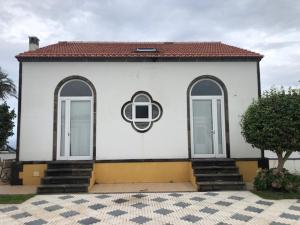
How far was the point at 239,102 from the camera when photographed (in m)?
10.7

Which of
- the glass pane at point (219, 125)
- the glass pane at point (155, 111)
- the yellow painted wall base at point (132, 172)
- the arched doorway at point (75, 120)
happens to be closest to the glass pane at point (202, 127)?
the glass pane at point (219, 125)

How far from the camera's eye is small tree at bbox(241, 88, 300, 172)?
8188 mm

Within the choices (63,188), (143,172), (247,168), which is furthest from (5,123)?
(247,168)

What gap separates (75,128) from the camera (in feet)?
34.8

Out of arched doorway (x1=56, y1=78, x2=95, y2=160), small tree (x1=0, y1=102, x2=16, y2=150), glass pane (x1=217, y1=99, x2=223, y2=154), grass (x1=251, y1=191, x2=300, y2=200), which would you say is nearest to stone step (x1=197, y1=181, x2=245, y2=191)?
grass (x1=251, y1=191, x2=300, y2=200)

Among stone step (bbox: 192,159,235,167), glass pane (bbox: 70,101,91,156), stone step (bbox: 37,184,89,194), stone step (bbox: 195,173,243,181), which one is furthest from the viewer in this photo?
glass pane (bbox: 70,101,91,156)

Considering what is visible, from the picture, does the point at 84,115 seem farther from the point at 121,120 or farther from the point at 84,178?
the point at 84,178

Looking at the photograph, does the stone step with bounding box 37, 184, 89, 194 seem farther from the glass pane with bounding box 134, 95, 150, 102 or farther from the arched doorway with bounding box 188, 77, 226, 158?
the arched doorway with bounding box 188, 77, 226, 158

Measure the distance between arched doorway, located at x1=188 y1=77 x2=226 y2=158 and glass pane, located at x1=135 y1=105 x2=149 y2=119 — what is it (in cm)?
168

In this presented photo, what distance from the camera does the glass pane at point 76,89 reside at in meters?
10.7

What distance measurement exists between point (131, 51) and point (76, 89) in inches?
108

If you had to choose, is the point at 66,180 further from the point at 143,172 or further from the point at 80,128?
the point at 143,172

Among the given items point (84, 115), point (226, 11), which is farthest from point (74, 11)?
point (226, 11)

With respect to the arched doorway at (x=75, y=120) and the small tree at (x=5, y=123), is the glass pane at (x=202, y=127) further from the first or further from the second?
the small tree at (x=5, y=123)
